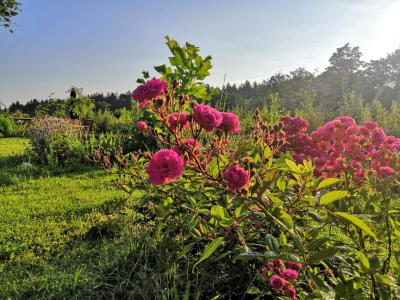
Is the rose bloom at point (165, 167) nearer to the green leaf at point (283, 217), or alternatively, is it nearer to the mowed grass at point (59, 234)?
the green leaf at point (283, 217)

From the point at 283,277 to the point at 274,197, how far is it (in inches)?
14.0

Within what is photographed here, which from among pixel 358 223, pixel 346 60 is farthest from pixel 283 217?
pixel 346 60

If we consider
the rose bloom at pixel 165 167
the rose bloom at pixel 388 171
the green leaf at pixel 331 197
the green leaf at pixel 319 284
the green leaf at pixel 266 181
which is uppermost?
the rose bloom at pixel 165 167

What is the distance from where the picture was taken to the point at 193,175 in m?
1.03

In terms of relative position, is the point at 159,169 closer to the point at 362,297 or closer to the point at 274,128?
the point at 274,128

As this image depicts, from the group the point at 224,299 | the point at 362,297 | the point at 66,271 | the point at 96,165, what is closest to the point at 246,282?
the point at 224,299

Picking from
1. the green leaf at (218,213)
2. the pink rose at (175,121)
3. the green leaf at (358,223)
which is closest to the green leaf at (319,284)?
the green leaf at (358,223)

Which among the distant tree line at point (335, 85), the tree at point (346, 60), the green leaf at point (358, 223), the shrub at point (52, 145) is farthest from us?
the tree at point (346, 60)

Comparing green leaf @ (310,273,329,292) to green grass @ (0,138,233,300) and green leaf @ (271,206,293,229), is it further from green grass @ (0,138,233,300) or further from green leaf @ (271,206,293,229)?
green grass @ (0,138,233,300)

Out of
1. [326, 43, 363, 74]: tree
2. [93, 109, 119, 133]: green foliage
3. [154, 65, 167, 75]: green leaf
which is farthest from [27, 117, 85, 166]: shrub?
[326, 43, 363, 74]: tree

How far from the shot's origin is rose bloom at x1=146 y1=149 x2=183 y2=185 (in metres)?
0.87

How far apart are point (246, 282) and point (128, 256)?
83 centimetres

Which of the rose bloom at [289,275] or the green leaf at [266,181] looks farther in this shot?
the rose bloom at [289,275]

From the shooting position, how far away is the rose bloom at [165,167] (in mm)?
870
